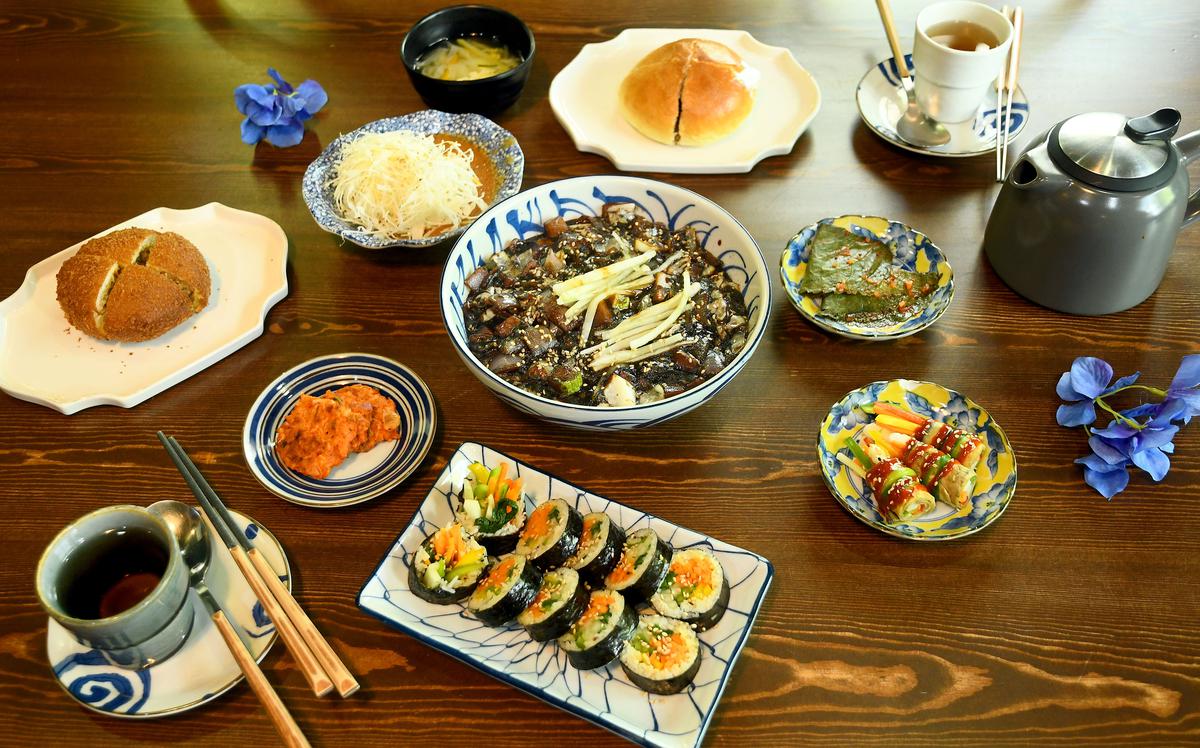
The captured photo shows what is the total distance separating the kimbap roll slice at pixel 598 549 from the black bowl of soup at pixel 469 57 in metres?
1.41

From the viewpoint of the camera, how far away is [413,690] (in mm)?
1462

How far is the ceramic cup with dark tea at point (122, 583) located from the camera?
1.32m

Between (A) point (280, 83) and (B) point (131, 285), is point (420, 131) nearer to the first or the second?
(A) point (280, 83)

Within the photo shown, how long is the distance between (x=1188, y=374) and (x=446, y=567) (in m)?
1.51

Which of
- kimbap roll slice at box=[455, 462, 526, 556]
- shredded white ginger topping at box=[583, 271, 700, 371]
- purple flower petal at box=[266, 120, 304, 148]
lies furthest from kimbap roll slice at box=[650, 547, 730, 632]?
purple flower petal at box=[266, 120, 304, 148]

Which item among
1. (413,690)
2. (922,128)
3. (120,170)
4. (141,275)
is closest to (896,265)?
(922,128)

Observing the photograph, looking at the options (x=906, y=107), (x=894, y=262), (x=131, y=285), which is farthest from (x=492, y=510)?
(x=906, y=107)

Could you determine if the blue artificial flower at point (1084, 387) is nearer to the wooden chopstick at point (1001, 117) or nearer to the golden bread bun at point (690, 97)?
the wooden chopstick at point (1001, 117)

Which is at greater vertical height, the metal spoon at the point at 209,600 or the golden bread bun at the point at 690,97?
the golden bread bun at the point at 690,97

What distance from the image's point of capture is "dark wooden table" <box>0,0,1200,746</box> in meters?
1.44

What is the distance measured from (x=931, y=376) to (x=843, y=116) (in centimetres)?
97

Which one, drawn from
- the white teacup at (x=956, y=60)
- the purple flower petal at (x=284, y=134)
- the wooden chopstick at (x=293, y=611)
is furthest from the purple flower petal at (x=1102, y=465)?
the purple flower petal at (x=284, y=134)

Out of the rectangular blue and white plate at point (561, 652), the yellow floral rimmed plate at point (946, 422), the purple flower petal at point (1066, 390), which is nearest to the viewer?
the rectangular blue and white plate at point (561, 652)

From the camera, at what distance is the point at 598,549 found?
147 cm
